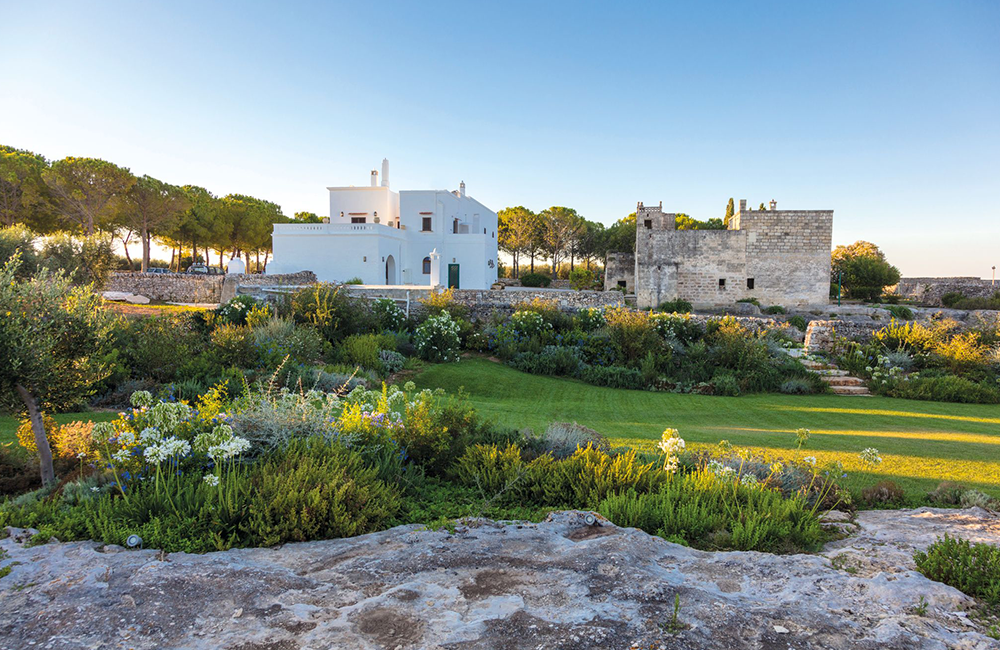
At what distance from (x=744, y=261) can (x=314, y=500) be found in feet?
96.4

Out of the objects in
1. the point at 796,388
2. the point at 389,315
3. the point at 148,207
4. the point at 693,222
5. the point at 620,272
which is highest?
the point at 693,222

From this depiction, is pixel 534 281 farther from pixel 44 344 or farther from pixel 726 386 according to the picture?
pixel 44 344

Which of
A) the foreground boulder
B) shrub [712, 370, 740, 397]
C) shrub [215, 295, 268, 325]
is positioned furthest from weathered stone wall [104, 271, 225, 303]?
the foreground boulder

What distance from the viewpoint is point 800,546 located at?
135 inches

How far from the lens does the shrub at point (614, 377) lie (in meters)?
10.9

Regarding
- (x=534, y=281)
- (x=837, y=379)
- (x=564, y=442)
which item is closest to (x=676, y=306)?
(x=534, y=281)

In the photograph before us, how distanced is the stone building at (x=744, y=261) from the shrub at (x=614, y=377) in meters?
18.9

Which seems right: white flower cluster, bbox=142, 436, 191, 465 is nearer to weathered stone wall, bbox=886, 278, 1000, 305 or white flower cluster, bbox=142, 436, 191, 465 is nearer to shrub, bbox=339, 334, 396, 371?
shrub, bbox=339, 334, 396, 371

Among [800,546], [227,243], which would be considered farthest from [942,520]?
[227,243]

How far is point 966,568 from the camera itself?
274 centimetres

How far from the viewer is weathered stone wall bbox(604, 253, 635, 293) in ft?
123

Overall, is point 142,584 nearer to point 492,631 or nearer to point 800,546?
point 492,631

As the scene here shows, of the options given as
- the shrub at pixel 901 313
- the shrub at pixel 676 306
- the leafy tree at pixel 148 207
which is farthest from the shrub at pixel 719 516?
the leafy tree at pixel 148 207

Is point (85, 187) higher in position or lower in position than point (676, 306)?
higher
